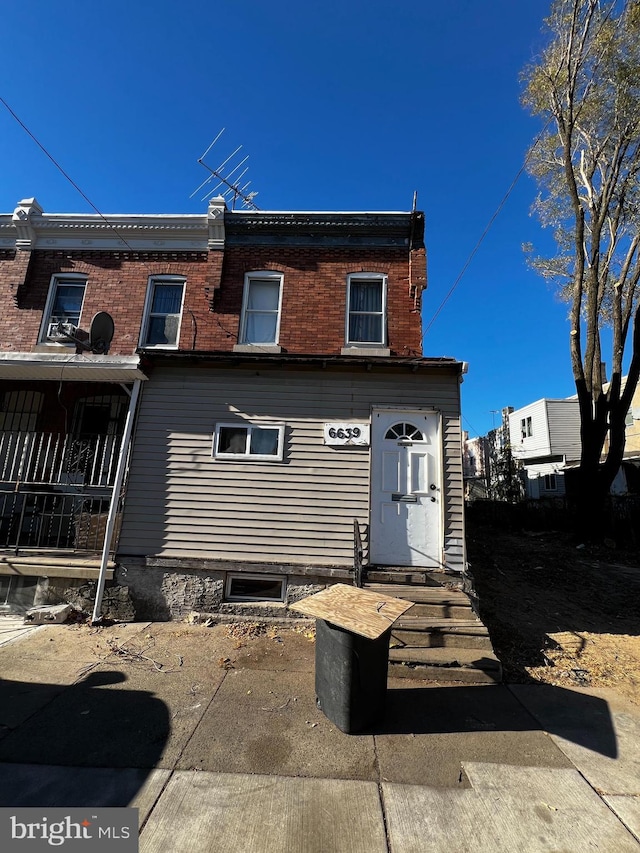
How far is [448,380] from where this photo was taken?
689cm

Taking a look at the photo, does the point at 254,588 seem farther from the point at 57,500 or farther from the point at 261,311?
the point at 261,311

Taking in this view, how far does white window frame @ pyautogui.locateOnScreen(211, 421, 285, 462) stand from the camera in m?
6.78

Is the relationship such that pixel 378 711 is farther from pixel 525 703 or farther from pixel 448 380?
pixel 448 380

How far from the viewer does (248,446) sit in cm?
688

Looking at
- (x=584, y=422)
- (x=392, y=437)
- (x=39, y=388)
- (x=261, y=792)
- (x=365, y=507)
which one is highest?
(x=584, y=422)

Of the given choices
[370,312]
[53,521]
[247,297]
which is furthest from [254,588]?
[247,297]

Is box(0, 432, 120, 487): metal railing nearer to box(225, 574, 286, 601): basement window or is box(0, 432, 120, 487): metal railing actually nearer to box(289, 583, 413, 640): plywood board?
box(225, 574, 286, 601): basement window

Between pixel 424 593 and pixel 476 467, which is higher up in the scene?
pixel 476 467

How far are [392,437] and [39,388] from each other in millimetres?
7336

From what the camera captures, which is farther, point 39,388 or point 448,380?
point 39,388

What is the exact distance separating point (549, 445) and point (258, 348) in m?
26.3

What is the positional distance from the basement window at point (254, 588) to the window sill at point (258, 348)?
4319 mm

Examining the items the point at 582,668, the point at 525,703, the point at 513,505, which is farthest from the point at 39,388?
the point at 513,505

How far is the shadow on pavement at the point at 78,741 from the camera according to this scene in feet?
9.59
